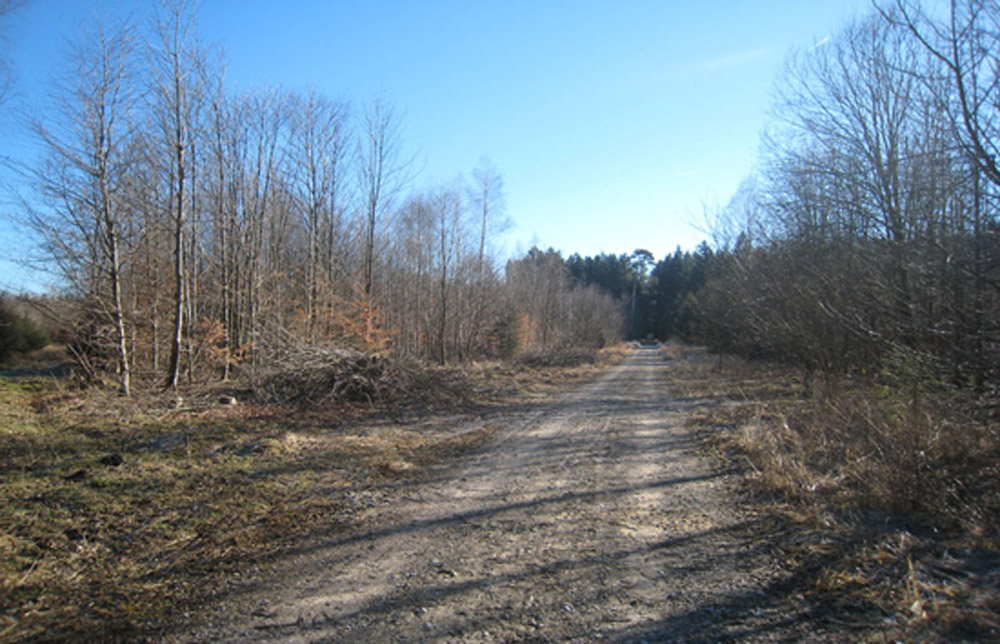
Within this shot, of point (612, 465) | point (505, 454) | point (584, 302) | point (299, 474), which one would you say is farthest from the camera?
point (584, 302)

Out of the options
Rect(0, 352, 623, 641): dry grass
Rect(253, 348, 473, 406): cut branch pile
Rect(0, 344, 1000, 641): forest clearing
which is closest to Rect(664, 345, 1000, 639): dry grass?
Rect(0, 344, 1000, 641): forest clearing

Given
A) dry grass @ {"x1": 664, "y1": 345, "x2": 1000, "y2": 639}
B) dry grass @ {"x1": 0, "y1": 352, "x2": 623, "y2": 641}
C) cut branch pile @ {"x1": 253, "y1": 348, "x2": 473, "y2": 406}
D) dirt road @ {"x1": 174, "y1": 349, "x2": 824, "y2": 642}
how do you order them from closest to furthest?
dirt road @ {"x1": 174, "y1": 349, "x2": 824, "y2": 642} → dry grass @ {"x1": 664, "y1": 345, "x2": 1000, "y2": 639} → dry grass @ {"x1": 0, "y1": 352, "x2": 623, "y2": 641} → cut branch pile @ {"x1": 253, "y1": 348, "x2": 473, "y2": 406}

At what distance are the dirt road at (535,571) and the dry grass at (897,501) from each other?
1.58ft

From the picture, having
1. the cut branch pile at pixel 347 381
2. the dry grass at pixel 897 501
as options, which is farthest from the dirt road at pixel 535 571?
the cut branch pile at pixel 347 381

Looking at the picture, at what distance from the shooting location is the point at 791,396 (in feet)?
47.8

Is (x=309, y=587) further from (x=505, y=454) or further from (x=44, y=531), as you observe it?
(x=505, y=454)

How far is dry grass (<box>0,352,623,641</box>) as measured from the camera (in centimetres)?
373

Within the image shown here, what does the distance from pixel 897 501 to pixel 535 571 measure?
141 inches

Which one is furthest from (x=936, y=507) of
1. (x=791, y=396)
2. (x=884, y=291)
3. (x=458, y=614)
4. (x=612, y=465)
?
(x=791, y=396)

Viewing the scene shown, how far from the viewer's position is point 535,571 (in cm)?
399

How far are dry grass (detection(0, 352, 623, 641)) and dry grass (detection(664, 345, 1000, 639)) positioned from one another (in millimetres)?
4337

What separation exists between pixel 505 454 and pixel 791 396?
10.3 metres

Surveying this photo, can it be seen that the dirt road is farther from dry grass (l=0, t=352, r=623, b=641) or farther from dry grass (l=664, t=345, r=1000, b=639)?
dry grass (l=0, t=352, r=623, b=641)

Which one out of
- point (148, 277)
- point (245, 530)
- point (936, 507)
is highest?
point (148, 277)
